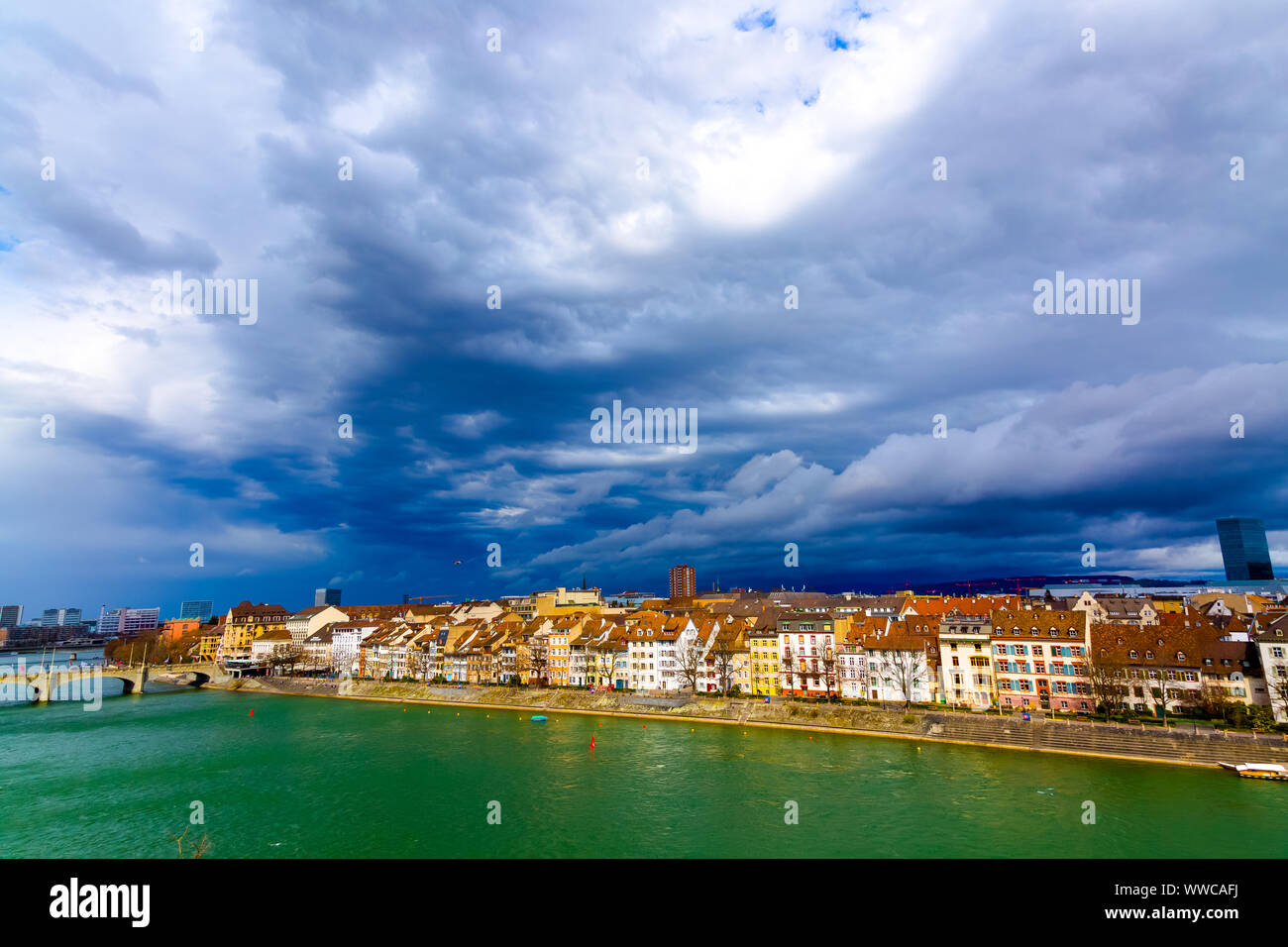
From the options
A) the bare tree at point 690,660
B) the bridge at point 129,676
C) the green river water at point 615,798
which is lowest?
the bridge at point 129,676

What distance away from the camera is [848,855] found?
1375 inches

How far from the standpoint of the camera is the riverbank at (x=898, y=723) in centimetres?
5273

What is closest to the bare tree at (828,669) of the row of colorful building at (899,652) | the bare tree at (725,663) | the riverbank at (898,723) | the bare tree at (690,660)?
the row of colorful building at (899,652)

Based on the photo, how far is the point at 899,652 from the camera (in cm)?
7656

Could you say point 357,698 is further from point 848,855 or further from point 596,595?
point 848,855

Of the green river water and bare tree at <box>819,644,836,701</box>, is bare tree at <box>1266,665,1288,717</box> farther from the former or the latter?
bare tree at <box>819,644,836,701</box>

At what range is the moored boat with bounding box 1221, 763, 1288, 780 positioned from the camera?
4762 centimetres

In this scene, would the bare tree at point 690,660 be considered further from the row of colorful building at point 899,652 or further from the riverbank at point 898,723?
the riverbank at point 898,723

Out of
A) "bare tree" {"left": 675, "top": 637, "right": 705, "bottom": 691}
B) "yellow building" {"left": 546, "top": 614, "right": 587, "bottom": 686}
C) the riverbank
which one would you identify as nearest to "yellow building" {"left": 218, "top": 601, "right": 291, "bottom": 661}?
the riverbank

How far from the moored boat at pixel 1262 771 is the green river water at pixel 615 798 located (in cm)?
112

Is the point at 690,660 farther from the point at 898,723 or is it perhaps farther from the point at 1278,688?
the point at 1278,688

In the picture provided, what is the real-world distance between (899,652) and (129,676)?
461 feet

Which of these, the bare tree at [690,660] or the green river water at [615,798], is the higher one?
the bare tree at [690,660]

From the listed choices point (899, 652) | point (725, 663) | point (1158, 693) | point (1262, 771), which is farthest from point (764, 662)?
point (1262, 771)
